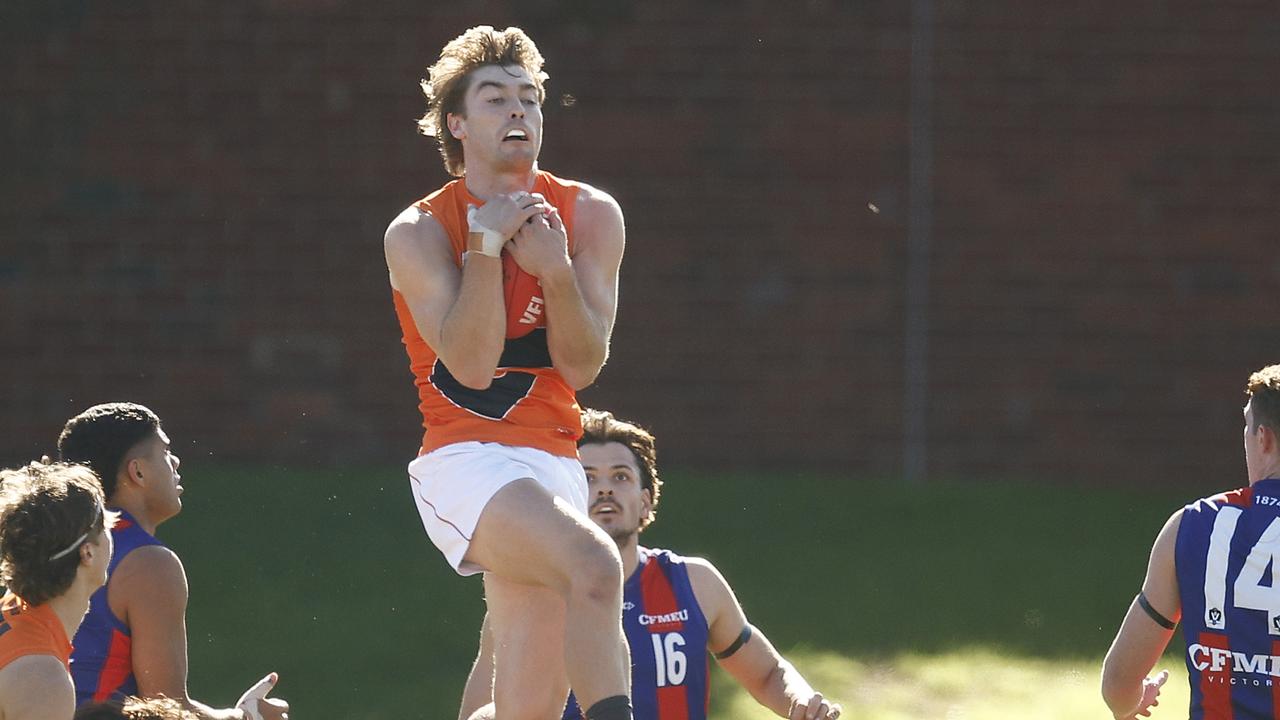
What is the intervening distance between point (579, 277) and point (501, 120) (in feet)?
1.47

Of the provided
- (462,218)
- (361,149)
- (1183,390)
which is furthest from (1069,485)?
(462,218)

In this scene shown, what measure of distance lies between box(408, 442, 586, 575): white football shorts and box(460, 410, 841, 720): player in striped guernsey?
1.10 meters

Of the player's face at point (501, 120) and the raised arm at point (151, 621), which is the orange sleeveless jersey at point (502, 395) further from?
the raised arm at point (151, 621)

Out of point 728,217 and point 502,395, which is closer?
point 502,395

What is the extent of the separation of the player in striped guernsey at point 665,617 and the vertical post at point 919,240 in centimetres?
513

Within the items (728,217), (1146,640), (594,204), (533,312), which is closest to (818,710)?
(1146,640)

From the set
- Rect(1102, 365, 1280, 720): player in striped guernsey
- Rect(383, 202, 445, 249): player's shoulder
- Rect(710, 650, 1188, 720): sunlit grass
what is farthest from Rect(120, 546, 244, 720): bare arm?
Rect(710, 650, 1188, 720): sunlit grass

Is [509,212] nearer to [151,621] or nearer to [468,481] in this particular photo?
[468,481]

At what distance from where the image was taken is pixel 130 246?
10.5 meters

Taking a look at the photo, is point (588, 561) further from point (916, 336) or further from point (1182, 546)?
point (916, 336)

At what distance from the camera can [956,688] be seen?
7742 millimetres

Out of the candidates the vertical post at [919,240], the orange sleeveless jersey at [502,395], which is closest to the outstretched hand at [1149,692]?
the orange sleeveless jersey at [502,395]

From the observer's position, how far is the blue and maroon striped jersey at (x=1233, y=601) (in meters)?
4.35

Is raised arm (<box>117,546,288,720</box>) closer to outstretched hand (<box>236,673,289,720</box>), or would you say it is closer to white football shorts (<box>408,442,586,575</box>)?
outstretched hand (<box>236,673,289,720</box>)
